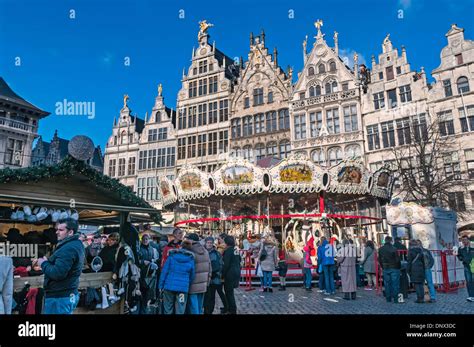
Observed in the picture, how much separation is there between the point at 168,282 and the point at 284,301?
4345 mm

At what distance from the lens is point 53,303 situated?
149 inches

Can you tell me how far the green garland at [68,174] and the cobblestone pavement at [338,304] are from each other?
346 cm

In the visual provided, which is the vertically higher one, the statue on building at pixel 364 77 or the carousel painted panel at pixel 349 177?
the statue on building at pixel 364 77

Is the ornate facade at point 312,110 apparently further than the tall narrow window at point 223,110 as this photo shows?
No

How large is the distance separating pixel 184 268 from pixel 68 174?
276 centimetres

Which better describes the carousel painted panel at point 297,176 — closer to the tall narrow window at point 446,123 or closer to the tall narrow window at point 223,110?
the tall narrow window at point 446,123

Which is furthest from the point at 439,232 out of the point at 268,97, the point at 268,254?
the point at 268,97

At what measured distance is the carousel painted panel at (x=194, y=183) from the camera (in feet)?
50.7

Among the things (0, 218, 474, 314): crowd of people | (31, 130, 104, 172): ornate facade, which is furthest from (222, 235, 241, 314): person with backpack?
(31, 130, 104, 172): ornate facade

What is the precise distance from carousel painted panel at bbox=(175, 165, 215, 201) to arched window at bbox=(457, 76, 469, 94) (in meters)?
16.9

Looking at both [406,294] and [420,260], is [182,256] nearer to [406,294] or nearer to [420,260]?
[420,260]

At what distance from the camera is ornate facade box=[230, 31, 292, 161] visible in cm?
2653

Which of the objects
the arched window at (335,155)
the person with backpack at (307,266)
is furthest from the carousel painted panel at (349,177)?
the arched window at (335,155)

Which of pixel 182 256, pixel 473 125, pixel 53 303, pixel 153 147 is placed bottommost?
pixel 53 303
